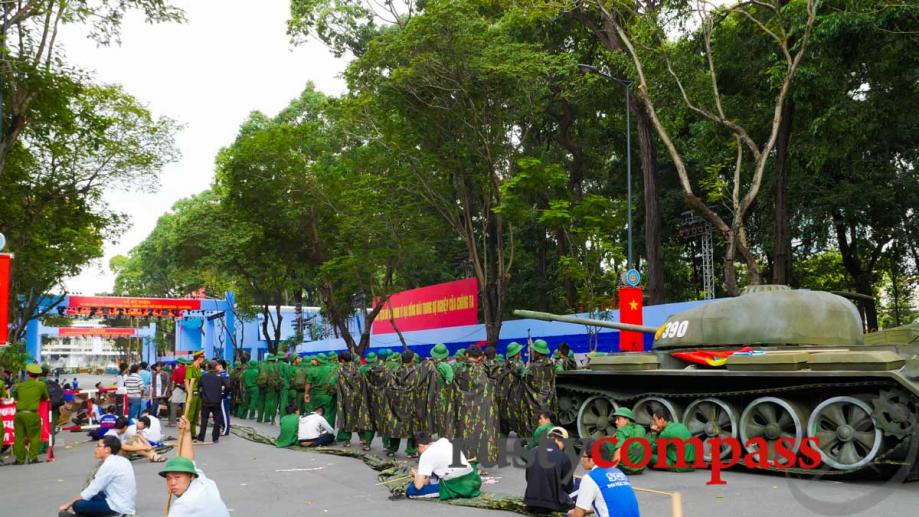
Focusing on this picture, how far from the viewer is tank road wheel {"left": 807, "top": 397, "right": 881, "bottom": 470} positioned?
1046 centimetres

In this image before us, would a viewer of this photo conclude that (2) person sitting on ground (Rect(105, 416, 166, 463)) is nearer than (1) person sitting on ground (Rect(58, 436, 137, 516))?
No

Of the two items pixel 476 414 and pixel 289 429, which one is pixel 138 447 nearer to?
pixel 289 429

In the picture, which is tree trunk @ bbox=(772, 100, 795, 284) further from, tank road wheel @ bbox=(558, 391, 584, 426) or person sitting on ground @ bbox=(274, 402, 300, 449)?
person sitting on ground @ bbox=(274, 402, 300, 449)

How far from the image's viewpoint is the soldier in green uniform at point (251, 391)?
21.5 m

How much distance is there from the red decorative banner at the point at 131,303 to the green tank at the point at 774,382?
1443 inches

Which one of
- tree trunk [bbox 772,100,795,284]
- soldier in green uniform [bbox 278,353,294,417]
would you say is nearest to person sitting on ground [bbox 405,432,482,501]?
soldier in green uniform [bbox 278,353,294,417]

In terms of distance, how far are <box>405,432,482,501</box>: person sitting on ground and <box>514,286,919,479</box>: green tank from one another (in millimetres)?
3468

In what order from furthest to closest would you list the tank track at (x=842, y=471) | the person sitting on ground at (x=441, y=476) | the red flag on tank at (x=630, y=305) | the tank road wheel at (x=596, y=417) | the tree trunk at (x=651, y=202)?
the tree trunk at (x=651, y=202) → the red flag on tank at (x=630, y=305) → the tank road wheel at (x=596, y=417) → the tank track at (x=842, y=471) → the person sitting on ground at (x=441, y=476)

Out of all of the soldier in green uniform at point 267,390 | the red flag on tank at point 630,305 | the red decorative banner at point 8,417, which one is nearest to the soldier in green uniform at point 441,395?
the red decorative banner at point 8,417

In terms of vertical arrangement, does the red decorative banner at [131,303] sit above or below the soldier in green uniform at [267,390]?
above

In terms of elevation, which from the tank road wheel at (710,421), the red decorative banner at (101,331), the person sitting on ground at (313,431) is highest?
the red decorative banner at (101,331)

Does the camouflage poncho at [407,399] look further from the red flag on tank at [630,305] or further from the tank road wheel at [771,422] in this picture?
the red flag on tank at [630,305]

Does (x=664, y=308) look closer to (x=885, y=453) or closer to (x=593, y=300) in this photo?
(x=593, y=300)

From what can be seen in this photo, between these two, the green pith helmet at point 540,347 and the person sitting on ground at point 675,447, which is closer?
the person sitting on ground at point 675,447
